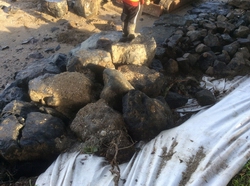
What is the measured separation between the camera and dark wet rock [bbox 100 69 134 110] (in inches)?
149

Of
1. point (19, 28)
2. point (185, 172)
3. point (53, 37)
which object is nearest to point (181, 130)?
point (185, 172)

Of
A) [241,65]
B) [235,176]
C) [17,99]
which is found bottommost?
[17,99]

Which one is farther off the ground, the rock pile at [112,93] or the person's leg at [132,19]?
the person's leg at [132,19]

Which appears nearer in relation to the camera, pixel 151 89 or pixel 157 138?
pixel 157 138

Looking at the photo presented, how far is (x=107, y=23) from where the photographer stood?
7.07 m

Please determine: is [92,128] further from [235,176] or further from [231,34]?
[231,34]

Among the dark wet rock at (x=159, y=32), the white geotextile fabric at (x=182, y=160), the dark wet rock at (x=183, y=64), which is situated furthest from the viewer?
the dark wet rock at (x=159, y=32)

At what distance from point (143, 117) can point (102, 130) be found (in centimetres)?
52

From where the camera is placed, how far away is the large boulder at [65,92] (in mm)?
3912

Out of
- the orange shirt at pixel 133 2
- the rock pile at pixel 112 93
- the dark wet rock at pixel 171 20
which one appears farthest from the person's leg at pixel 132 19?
the dark wet rock at pixel 171 20

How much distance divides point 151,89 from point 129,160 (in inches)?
45.9

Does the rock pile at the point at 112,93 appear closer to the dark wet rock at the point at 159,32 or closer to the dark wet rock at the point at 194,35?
the dark wet rock at the point at 194,35

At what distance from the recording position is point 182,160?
3.13 meters

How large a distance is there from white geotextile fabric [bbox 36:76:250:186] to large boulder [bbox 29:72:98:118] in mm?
739
